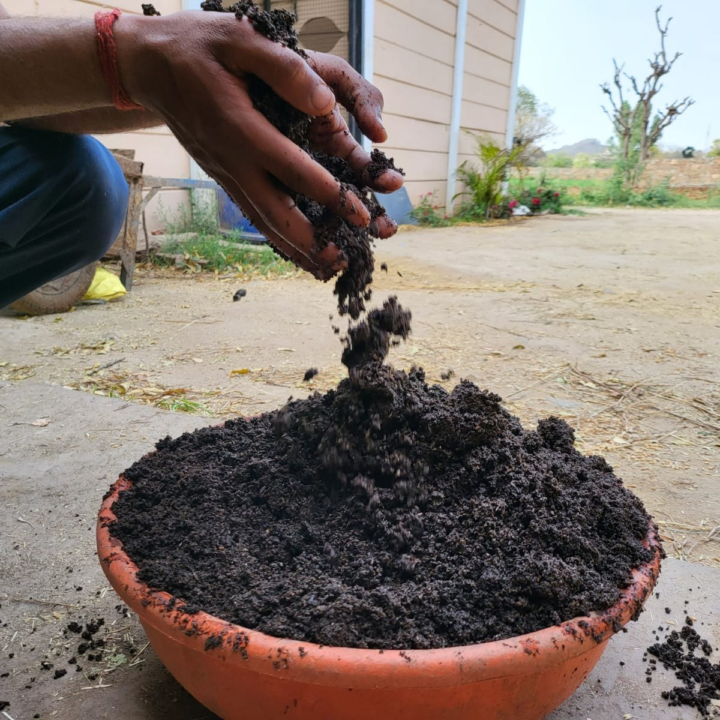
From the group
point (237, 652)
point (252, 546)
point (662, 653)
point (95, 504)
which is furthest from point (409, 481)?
point (95, 504)

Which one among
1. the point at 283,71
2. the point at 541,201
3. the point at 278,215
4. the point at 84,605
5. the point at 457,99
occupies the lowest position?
the point at 84,605

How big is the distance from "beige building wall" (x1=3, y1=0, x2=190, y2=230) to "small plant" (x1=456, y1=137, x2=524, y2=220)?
583 centimetres

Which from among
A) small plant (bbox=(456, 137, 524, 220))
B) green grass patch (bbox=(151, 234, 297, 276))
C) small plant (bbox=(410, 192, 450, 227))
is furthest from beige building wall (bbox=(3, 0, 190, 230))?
small plant (bbox=(456, 137, 524, 220))

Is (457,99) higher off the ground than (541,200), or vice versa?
(457,99)

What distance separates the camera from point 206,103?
3.06 ft

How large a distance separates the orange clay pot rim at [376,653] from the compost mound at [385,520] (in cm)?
3

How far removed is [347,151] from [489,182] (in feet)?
33.1

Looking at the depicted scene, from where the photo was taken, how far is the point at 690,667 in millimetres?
1356

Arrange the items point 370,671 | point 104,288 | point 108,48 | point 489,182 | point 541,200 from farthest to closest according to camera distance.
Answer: point 541,200 < point 489,182 < point 104,288 < point 108,48 < point 370,671

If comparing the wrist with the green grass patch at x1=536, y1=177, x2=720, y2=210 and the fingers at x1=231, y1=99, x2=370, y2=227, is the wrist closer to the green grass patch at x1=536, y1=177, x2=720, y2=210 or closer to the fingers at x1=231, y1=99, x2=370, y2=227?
the fingers at x1=231, y1=99, x2=370, y2=227

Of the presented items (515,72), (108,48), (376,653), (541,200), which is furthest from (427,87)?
(376,653)

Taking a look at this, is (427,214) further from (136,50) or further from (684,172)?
(684,172)

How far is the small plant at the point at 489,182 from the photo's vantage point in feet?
35.0

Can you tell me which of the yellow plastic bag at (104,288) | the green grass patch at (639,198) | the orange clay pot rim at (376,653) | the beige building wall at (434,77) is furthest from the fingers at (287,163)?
the green grass patch at (639,198)
